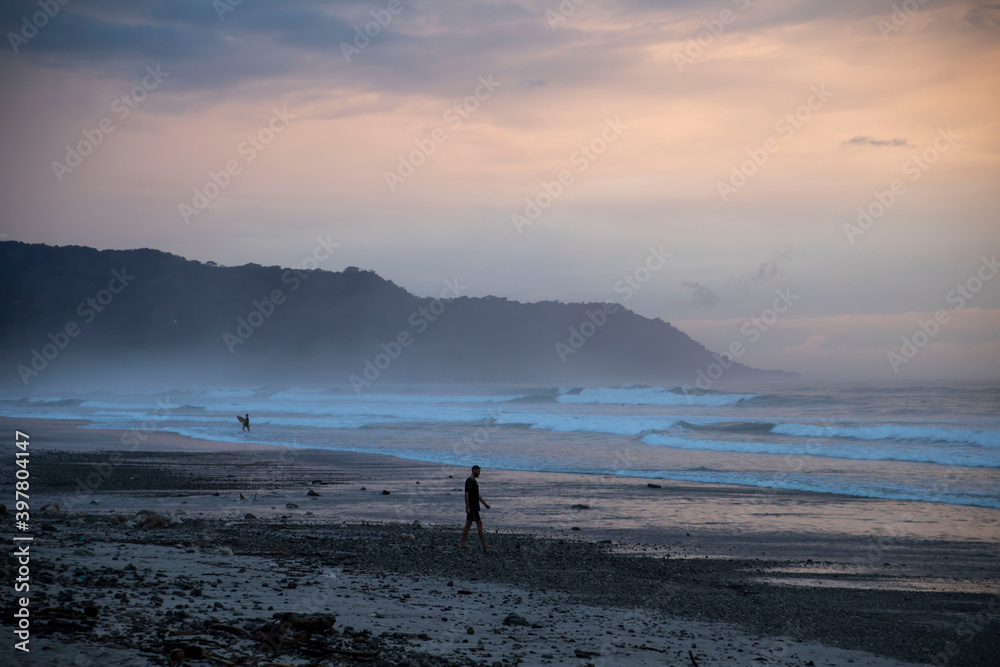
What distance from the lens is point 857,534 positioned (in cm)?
1219

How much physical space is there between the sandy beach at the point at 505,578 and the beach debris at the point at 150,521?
0.06 m

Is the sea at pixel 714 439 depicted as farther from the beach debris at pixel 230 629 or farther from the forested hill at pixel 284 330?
the forested hill at pixel 284 330

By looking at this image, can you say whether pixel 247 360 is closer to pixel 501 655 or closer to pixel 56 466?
pixel 56 466

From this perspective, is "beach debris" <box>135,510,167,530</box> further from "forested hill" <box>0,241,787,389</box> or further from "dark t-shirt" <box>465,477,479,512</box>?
"forested hill" <box>0,241,787,389</box>

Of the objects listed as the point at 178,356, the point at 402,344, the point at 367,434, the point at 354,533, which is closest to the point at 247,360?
the point at 178,356

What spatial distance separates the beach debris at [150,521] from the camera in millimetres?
11164

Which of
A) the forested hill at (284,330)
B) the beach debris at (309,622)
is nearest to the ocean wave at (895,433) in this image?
the beach debris at (309,622)

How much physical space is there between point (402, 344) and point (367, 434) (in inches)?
4848

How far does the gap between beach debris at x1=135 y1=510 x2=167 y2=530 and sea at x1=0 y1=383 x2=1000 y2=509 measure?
1114cm

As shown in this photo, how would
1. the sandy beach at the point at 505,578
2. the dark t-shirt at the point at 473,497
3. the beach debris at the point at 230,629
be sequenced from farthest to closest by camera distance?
the dark t-shirt at the point at 473,497
the sandy beach at the point at 505,578
the beach debris at the point at 230,629

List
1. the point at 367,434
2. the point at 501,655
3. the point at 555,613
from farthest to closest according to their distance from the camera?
the point at 367,434, the point at 555,613, the point at 501,655

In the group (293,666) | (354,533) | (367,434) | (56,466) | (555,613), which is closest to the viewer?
(293,666)

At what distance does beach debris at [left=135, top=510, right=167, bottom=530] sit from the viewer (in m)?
11.2

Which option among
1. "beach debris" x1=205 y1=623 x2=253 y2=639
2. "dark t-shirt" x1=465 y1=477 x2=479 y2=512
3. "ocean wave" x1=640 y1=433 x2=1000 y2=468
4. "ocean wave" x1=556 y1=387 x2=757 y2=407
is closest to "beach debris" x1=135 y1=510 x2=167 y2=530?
"dark t-shirt" x1=465 y1=477 x2=479 y2=512
